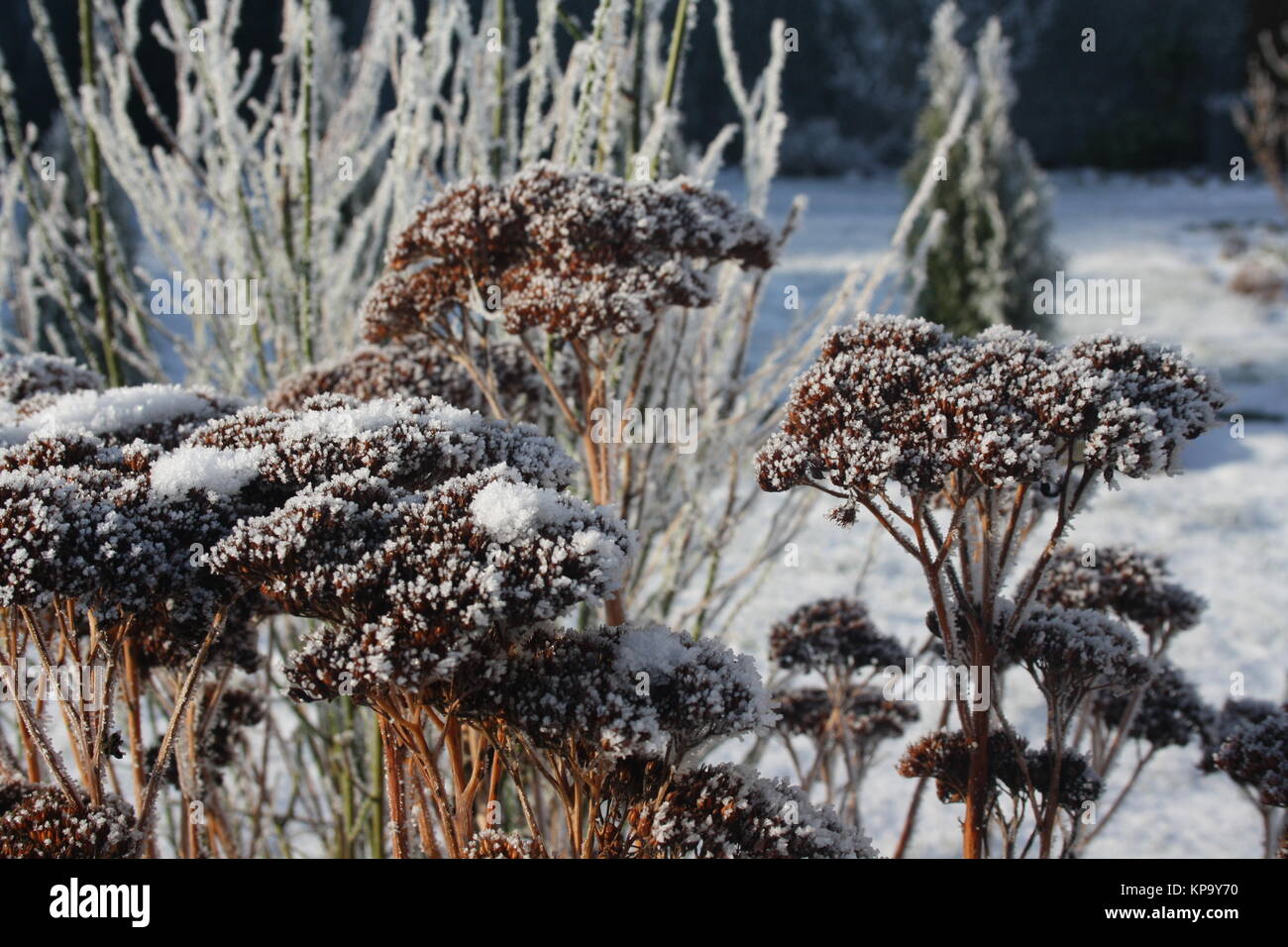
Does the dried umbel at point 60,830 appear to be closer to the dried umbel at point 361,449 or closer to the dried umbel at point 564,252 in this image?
the dried umbel at point 361,449

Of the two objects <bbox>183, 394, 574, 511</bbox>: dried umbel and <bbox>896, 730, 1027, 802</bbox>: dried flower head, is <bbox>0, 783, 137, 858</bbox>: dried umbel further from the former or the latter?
<bbox>896, 730, 1027, 802</bbox>: dried flower head

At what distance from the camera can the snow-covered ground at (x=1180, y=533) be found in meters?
4.37

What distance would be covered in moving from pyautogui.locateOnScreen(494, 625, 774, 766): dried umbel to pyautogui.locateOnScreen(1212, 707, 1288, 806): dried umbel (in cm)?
98

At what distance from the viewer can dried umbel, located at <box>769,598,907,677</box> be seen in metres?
2.26

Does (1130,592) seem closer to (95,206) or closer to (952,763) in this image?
(952,763)

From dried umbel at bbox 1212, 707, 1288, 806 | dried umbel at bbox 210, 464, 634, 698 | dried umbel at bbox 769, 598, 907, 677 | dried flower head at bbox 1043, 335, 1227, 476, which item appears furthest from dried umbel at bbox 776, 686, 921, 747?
dried umbel at bbox 210, 464, 634, 698

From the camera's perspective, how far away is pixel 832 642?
2254mm

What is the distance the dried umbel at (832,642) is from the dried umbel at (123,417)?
4.37 feet

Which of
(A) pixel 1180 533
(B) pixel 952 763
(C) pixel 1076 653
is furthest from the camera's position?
(A) pixel 1180 533

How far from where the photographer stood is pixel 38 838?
4.70ft

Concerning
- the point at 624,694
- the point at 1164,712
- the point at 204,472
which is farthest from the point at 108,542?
the point at 1164,712

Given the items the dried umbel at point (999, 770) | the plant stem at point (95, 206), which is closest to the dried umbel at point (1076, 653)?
the dried umbel at point (999, 770)

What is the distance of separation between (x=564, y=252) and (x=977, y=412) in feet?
2.81
